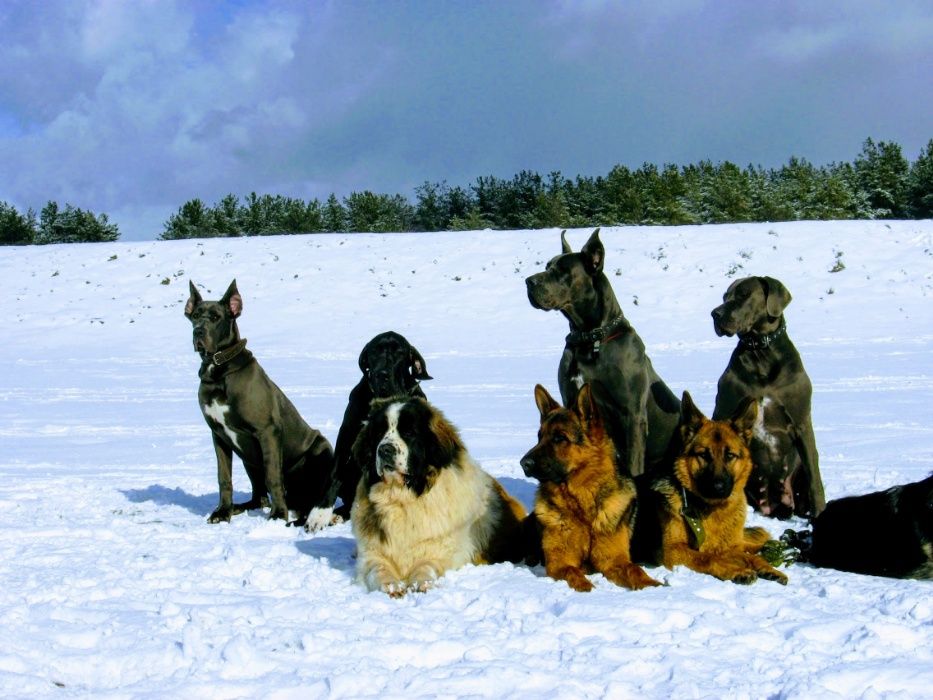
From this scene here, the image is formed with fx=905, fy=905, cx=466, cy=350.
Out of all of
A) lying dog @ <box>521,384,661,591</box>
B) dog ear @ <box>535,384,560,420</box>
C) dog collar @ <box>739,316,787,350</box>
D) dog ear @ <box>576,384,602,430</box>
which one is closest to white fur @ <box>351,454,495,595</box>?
lying dog @ <box>521,384,661,591</box>

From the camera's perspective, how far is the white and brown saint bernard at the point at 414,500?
5.60 metres

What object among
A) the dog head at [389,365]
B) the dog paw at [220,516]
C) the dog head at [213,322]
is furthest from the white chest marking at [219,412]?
the dog head at [389,365]

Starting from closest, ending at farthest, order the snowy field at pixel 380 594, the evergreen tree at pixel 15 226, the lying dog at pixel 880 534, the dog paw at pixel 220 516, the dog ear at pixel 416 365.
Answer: the snowy field at pixel 380 594 < the lying dog at pixel 880 534 < the dog ear at pixel 416 365 < the dog paw at pixel 220 516 < the evergreen tree at pixel 15 226

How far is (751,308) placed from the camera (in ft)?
22.0

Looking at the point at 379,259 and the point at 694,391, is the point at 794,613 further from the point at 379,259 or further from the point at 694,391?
the point at 379,259

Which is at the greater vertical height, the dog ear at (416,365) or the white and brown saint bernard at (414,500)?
the dog ear at (416,365)

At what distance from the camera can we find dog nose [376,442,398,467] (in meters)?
5.56

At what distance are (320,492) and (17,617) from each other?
3193 mm

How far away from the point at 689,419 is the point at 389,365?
7.89ft

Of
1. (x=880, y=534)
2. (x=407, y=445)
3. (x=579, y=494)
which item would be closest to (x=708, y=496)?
(x=579, y=494)

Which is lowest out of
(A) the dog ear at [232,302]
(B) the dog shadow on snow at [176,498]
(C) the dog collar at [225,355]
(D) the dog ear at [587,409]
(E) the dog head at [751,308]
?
(B) the dog shadow on snow at [176,498]

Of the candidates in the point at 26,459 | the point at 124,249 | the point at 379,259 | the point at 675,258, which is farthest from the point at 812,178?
the point at 26,459

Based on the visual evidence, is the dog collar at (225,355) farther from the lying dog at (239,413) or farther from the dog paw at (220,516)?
the dog paw at (220,516)

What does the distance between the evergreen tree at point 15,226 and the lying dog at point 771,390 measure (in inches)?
1879
